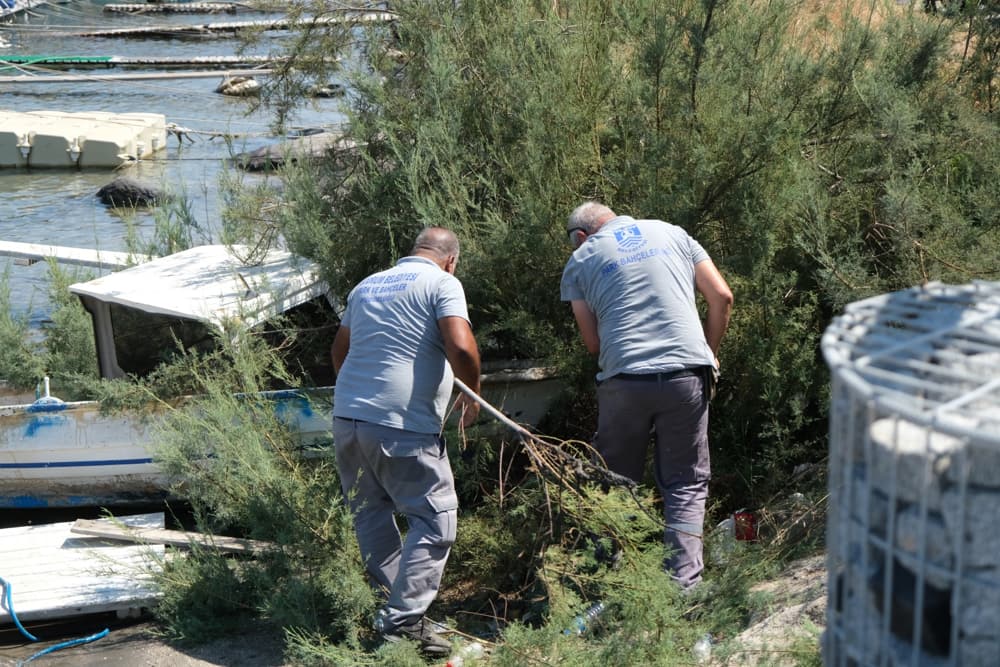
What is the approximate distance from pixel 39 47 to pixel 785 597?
3426 centimetres

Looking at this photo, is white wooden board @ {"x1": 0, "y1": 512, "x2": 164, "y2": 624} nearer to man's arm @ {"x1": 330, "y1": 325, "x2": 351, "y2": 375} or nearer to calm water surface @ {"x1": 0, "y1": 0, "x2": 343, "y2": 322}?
man's arm @ {"x1": 330, "y1": 325, "x2": 351, "y2": 375}

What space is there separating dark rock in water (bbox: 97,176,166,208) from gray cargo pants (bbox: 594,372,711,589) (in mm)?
13730

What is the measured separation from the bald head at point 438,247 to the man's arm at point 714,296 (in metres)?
1.19

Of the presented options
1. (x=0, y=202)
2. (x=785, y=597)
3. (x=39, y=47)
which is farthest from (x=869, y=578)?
(x=39, y=47)

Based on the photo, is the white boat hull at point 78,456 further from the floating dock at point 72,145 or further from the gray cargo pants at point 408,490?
the floating dock at point 72,145

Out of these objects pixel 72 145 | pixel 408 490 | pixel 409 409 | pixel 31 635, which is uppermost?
pixel 72 145

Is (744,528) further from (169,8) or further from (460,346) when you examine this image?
(169,8)

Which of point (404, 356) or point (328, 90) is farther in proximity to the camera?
point (328, 90)

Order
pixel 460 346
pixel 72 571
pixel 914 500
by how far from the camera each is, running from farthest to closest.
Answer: pixel 72 571 → pixel 460 346 → pixel 914 500

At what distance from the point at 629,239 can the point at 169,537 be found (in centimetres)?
313

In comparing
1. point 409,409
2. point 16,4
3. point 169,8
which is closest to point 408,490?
point 409,409

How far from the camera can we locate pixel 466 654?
4.18 m

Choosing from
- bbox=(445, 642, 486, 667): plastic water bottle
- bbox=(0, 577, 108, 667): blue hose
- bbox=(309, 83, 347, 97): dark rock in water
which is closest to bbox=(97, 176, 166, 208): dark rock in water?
bbox=(309, 83, 347, 97): dark rock in water

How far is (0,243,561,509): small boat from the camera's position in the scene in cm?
626
